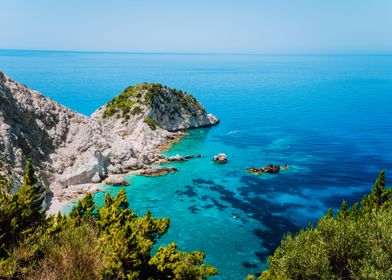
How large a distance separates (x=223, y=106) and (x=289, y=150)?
66432 mm

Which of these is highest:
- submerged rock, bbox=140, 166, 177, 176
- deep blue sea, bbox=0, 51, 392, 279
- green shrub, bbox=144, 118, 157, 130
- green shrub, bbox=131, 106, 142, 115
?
green shrub, bbox=131, 106, 142, 115

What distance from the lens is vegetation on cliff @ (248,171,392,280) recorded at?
2177 centimetres

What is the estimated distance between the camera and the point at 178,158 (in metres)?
73.9

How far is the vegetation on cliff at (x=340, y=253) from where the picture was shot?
71.4 ft

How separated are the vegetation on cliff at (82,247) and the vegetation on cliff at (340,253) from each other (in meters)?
7.67

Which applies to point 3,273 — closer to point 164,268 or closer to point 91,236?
point 91,236

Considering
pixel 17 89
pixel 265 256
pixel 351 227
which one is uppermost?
pixel 17 89

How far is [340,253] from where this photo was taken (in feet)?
79.7

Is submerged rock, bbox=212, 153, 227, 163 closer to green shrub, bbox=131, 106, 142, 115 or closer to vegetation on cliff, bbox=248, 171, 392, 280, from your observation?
green shrub, bbox=131, 106, 142, 115

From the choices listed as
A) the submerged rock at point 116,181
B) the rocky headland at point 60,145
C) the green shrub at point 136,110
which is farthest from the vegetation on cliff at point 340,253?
the green shrub at point 136,110

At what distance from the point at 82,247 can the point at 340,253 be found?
18.2 metres

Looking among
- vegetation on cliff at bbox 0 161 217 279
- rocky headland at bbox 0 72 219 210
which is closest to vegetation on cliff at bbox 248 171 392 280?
vegetation on cliff at bbox 0 161 217 279

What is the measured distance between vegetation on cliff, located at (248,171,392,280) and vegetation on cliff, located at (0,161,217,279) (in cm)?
767

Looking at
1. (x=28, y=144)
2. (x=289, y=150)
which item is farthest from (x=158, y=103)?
(x=28, y=144)
